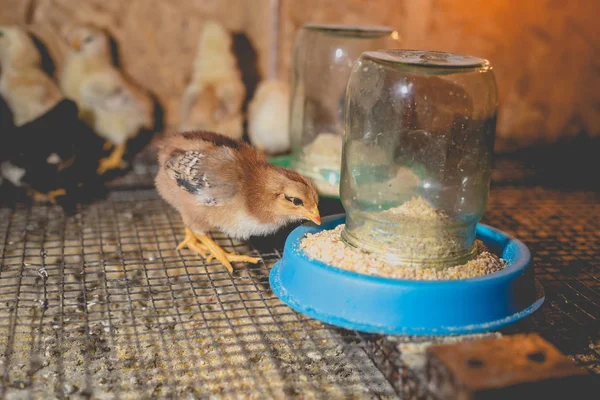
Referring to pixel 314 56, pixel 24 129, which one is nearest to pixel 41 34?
pixel 24 129

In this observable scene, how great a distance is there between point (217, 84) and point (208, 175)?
1.75 m

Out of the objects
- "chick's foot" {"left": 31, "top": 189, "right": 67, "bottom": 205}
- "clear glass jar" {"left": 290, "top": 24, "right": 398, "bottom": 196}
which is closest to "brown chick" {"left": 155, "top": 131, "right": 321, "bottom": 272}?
"clear glass jar" {"left": 290, "top": 24, "right": 398, "bottom": 196}

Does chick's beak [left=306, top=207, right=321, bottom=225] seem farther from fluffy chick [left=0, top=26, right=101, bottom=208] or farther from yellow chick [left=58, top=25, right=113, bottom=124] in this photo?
yellow chick [left=58, top=25, right=113, bottom=124]

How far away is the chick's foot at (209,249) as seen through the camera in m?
2.63

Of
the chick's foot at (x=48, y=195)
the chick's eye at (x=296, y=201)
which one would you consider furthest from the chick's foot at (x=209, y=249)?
the chick's foot at (x=48, y=195)

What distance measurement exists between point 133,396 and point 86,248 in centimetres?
115

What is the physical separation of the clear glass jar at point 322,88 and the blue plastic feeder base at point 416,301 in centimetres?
129

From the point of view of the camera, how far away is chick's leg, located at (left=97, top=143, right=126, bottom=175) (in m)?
3.76

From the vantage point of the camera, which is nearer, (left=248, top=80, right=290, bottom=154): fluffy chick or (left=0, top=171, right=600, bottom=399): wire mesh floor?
(left=0, top=171, right=600, bottom=399): wire mesh floor

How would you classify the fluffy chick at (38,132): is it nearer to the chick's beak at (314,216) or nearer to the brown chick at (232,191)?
the brown chick at (232,191)

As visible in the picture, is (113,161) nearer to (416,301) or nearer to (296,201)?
(296,201)

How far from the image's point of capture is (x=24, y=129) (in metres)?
3.37

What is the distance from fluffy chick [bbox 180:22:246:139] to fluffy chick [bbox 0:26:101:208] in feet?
2.25

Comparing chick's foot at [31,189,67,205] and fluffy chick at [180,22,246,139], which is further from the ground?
fluffy chick at [180,22,246,139]
